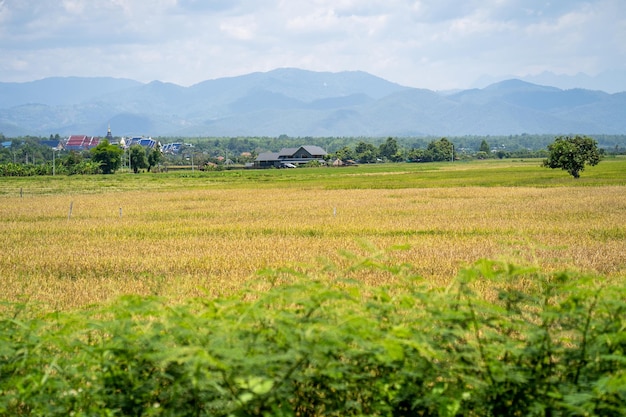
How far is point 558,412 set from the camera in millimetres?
4203

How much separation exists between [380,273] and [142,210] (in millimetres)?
26070

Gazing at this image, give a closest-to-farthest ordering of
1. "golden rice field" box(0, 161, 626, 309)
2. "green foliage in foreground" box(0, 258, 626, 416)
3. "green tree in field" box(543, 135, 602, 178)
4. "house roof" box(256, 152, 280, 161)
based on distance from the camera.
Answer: "green foliage in foreground" box(0, 258, 626, 416) → "golden rice field" box(0, 161, 626, 309) → "green tree in field" box(543, 135, 602, 178) → "house roof" box(256, 152, 280, 161)

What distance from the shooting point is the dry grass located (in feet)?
48.8

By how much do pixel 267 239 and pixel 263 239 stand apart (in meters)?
0.15

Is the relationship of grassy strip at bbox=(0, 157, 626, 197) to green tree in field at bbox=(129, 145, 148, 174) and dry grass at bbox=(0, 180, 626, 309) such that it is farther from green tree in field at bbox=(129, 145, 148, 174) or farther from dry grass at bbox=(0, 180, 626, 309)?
green tree in field at bbox=(129, 145, 148, 174)

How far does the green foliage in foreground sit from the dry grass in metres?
0.67

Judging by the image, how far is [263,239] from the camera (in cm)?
2339

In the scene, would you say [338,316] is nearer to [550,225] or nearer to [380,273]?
[380,273]

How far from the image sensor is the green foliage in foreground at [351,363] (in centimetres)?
418

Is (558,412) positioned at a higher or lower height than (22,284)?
higher

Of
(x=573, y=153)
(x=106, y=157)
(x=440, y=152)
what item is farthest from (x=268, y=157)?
(x=573, y=153)

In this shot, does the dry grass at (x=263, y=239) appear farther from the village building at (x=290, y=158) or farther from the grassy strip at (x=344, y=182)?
the village building at (x=290, y=158)

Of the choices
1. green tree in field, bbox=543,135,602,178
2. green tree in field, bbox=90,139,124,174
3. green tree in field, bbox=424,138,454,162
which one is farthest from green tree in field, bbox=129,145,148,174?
green tree in field, bbox=543,135,602,178

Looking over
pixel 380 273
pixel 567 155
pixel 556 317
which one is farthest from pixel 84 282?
pixel 567 155
